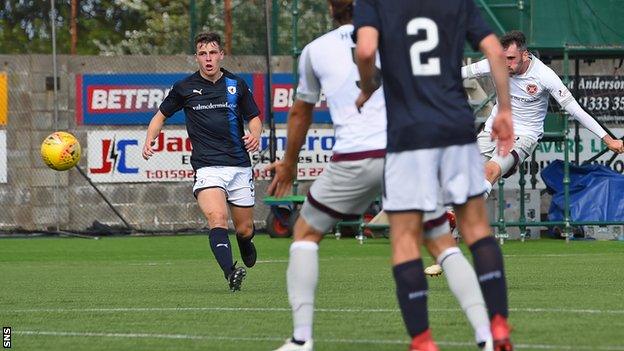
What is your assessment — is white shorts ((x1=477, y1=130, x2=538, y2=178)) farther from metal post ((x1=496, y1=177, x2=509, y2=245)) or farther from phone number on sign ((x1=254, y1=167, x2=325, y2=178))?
phone number on sign ((x1=254, y1=167, x2=325, y2=178))

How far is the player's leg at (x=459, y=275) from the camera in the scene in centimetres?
739

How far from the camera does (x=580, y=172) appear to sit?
22578 millimetres

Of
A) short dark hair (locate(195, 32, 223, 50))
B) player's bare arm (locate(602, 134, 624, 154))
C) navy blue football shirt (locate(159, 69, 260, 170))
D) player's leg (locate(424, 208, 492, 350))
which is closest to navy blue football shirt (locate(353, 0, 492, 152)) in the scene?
player's leg (locate(424, 208, 492, 350))

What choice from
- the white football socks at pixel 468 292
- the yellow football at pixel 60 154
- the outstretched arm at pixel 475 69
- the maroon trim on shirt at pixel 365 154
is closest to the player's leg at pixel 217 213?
the outstretched arm at pixel 475 69

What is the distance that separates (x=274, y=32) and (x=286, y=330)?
1700cm

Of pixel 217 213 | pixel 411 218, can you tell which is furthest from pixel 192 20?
pixel 411 218

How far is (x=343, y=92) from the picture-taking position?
809 cm

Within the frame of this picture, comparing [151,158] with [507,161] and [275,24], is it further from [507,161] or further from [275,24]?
[507,161]

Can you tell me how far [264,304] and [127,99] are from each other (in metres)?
14.9

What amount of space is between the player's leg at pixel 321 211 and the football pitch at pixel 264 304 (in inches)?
16.6

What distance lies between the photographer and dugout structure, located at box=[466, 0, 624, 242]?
2162cm

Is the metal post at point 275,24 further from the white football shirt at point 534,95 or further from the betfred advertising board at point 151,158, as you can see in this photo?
the white football shirt at point 534,95

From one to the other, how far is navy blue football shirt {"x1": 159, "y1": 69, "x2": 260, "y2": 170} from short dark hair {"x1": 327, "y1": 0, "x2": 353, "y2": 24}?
5638mm

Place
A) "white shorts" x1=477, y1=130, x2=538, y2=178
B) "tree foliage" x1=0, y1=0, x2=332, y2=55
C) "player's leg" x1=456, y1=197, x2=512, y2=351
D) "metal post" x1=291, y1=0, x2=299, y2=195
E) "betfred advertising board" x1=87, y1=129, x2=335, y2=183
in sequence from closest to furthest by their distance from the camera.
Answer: "player's leg" x1=456, y1=197, x2=512, y2=351
"white shorts" x1=477, y1=130, x2=538, y2=178
"metal post" x1=291, y1=0, x2=299, y2=195
"betfred advertising board" x1=87, y1=129, x2=335, y2=183
"tree foliage" x1=0, y1=0, x2=332, y2=55
